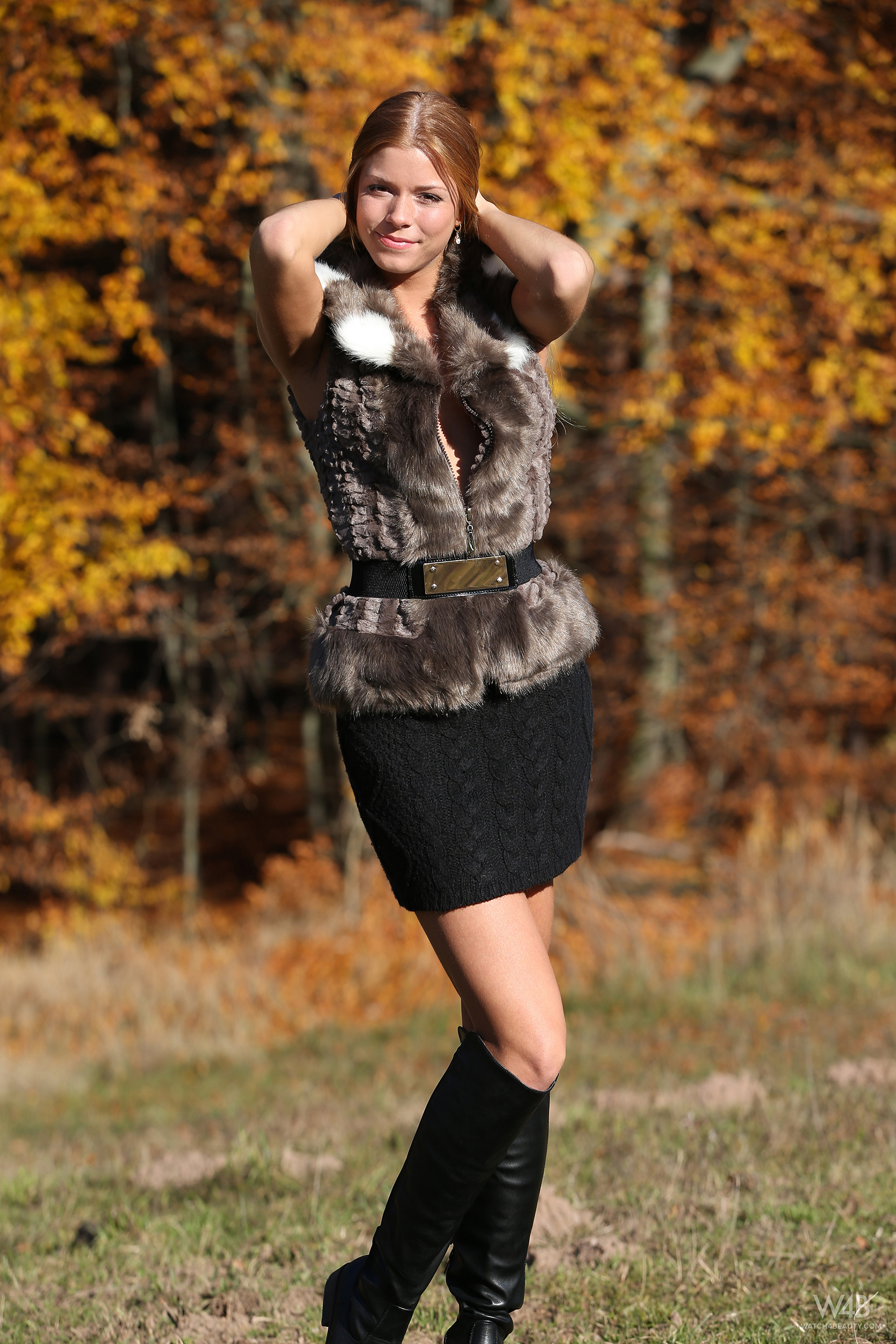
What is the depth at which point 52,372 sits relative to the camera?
7.95m

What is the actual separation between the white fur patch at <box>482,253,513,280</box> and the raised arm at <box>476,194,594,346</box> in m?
0.02

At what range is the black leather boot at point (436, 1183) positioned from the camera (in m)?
1.91

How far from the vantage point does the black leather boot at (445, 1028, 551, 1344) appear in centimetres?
204

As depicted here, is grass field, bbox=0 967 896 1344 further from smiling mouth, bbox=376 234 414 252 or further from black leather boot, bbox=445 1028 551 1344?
smiling mouth, bbox=376 234 414 252

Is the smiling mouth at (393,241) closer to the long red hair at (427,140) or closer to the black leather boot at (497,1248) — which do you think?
the long red hair at (427,140)

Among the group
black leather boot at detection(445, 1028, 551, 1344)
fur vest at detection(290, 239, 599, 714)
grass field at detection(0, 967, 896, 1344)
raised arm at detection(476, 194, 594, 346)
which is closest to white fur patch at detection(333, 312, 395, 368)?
fur vest at detection(290, 239, 599, 714)

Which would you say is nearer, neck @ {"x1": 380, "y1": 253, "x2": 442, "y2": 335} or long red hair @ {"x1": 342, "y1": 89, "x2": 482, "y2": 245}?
long red hair @ {"x1": 342, "y1": 89, "x2": 482, "y2": 245}

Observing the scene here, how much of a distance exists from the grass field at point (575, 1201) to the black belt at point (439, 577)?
1.26 meters

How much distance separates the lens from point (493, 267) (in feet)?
6.98

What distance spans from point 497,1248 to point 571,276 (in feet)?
5.02

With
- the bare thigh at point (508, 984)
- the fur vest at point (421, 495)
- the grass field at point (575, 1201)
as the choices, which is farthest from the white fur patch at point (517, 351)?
the grass field at point (575, 1201)

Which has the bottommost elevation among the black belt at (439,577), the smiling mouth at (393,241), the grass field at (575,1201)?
A: the grass field at (575,1201)

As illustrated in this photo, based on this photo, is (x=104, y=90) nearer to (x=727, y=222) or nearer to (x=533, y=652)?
(x=727, y=222)

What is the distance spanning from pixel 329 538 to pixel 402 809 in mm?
6803
